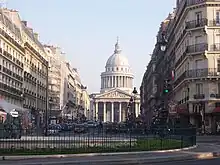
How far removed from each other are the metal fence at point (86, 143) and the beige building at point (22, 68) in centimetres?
4702

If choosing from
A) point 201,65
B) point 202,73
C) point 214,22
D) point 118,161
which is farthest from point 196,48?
point 118,161

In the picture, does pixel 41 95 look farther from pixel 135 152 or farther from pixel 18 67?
pixel 135 152

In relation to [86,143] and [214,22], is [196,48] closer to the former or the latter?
[214,22]

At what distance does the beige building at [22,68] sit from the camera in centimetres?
8012

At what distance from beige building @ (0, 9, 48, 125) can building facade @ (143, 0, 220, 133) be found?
27.0m

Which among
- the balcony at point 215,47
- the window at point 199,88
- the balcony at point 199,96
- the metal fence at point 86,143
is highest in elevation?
the balcony at point 215,47

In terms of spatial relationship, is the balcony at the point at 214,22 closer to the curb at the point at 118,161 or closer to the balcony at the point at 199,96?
the balcony at the point at 199,96

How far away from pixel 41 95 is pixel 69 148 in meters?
84.6

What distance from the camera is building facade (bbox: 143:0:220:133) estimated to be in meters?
63.9

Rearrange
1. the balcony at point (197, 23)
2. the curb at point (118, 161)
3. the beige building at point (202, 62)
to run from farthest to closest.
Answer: the balcony at point (197, 23) < the beige building at point (202, 62) < the curb at point (118, 161)

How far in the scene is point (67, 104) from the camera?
154 meters

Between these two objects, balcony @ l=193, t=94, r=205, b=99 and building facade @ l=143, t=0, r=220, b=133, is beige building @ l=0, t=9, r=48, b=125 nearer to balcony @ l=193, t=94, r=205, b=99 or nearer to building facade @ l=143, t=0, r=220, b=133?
building facade @ l=143, t=0, r=220, b=133

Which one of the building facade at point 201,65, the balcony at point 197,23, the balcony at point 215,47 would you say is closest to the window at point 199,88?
the building facade at point 201,65

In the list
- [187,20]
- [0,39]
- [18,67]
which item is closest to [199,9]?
[187,20]
